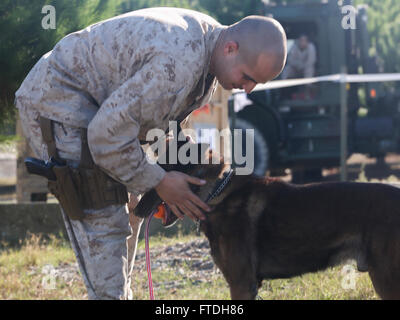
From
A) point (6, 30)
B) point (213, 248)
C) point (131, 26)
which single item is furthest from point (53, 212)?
point (131, 26)

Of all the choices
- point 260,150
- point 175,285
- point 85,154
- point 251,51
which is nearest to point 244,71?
point 251,51

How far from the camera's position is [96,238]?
110 inches

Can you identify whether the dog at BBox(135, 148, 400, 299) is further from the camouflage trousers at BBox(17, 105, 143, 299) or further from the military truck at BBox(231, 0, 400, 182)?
the military truck at BBox(231, 0, 400, 182)

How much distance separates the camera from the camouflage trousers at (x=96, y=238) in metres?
2.79

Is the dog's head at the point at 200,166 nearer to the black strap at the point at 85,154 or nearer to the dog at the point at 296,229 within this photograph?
the dog at the point at 296,229

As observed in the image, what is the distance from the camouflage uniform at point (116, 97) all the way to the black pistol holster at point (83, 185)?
1.7 inches

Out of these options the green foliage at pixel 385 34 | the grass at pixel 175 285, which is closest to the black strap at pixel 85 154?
the grass at pixel 175 285

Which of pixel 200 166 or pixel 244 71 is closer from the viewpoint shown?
pixel 244 71

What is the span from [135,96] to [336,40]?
818 cm

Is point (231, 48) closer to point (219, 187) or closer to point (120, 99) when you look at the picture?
point (120, 99)

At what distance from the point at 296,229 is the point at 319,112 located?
6692mm

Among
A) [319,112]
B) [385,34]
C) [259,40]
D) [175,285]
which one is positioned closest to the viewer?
[259,40]

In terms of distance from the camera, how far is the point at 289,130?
945 cm

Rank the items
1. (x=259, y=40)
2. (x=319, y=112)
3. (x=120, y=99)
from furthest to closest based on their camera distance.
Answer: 1. (x=319, y=112)
2. (x=259, y=40)
3. (x=120, y=99)
